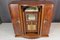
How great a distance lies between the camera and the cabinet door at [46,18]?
1.29m

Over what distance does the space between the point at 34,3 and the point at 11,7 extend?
0.25 metres

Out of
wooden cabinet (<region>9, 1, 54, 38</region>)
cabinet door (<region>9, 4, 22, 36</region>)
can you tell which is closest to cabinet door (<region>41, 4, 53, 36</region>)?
wooden cabinet (<region>9, 1, 54, 38</region>)

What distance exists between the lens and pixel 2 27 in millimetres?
1732

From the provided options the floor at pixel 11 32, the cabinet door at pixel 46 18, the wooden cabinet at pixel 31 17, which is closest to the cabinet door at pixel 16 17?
the wooden cabinet at pixel 31 17

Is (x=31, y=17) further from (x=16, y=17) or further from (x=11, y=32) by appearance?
(x=11, y=32)

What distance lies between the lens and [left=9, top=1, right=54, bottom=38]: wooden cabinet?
1.29 m

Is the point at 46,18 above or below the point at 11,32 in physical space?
above

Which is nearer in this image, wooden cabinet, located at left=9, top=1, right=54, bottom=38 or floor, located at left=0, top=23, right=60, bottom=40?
wooden cabinet, located at left=9, top=1, right=54, bottom=38

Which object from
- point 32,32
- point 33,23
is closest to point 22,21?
point 33,23

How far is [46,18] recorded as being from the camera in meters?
1.39

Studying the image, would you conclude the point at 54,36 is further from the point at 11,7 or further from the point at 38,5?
the point at 11,7

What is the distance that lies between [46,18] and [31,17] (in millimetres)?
171

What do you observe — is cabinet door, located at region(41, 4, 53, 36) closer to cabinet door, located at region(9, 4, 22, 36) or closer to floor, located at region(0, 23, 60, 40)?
floor, located at region(0, 23, 60, 40)

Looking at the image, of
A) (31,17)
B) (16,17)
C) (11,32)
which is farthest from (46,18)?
(11,32)
